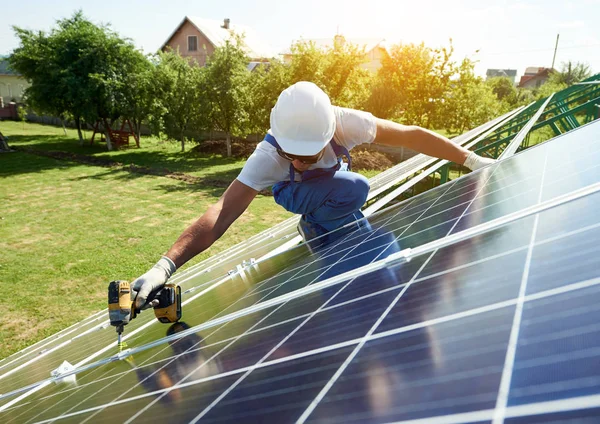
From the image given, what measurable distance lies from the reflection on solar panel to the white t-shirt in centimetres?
106

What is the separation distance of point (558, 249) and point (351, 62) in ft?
76.0

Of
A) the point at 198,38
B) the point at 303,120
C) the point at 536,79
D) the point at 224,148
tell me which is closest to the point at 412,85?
the point at 224,148

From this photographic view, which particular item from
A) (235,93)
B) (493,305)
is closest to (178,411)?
(493,305)

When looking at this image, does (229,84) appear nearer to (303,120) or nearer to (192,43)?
(303,120)

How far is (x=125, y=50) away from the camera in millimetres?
28656

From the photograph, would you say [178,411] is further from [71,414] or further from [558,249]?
[558,249]

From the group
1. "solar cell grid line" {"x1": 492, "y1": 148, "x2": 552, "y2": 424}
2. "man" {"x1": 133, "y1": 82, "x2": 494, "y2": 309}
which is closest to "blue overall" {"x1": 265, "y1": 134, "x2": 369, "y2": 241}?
"man" {"x1": 133, "y1": 82, "x2": 494, "y2": 309}

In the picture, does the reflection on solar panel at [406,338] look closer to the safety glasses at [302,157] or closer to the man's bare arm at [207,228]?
the man's bare arm at [207,228]

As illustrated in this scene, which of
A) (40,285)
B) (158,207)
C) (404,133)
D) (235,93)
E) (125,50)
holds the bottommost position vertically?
(40,285)

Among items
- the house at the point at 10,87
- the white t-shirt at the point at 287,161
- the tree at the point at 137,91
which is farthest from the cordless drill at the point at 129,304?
the house at the point at 10,87

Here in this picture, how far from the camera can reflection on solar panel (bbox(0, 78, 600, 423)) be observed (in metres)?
0.93

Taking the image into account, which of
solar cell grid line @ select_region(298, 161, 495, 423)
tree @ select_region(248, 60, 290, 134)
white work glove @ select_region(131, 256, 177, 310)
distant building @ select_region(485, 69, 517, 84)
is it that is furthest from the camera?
distant building @ select_region(485, 69, 517, 84)

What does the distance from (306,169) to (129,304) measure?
7.04ft

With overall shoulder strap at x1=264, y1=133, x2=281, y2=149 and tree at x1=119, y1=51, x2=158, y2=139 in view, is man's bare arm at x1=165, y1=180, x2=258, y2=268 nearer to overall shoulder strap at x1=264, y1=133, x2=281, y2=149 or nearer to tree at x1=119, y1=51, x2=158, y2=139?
overall shoulder strap at x1=264, y1=133, x2=281, y2=149
